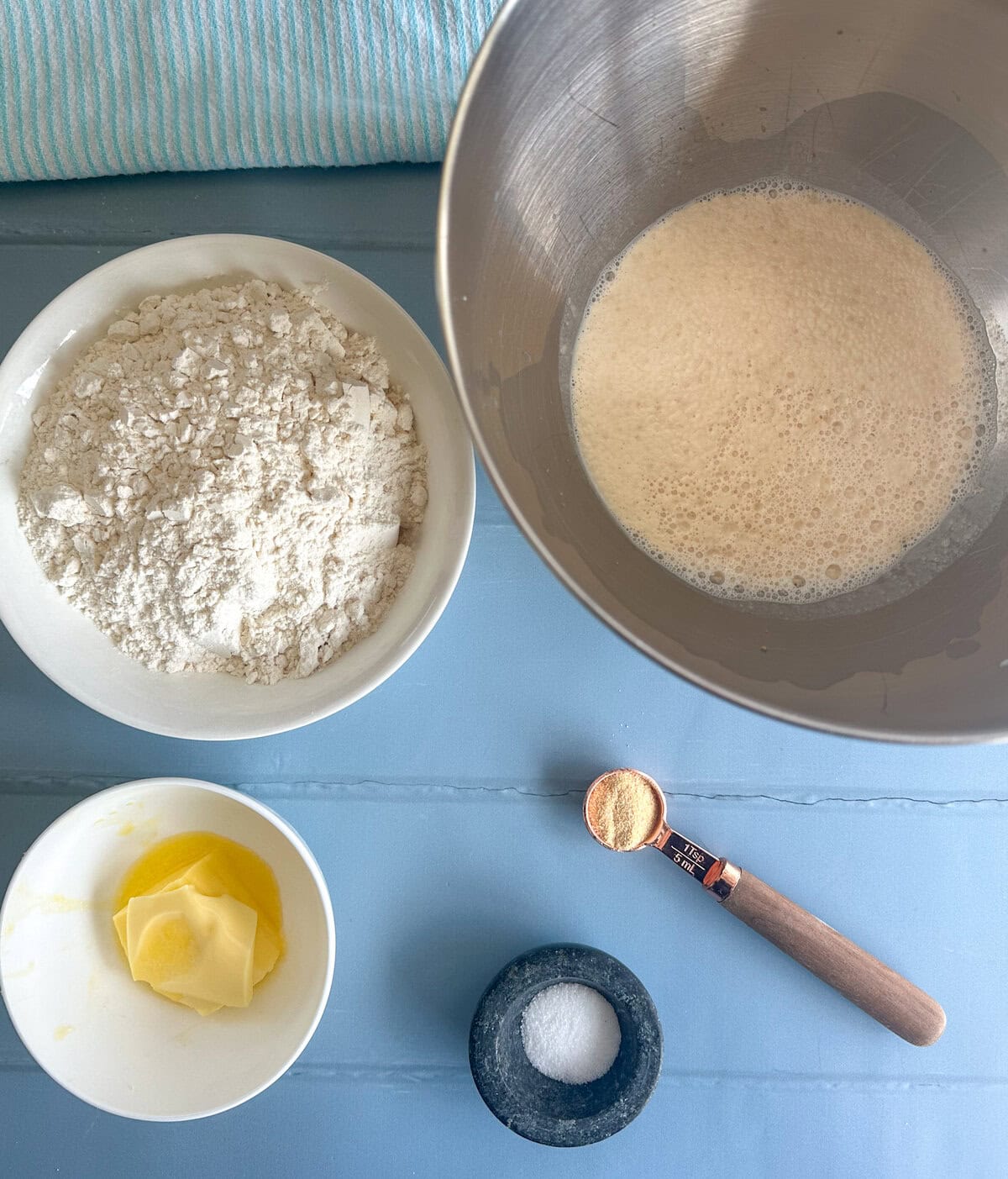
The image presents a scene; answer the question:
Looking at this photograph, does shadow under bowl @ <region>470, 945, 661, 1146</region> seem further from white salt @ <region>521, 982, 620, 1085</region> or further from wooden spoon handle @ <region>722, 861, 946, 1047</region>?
wooden spoon handle @ <region>722, 861, 946, 1047</region>

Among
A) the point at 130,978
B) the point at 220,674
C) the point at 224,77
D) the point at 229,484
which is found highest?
the point at 224,77

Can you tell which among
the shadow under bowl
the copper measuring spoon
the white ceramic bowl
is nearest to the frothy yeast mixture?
the white ceramic bowl

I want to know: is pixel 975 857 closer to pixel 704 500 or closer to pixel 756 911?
pixel 756 911

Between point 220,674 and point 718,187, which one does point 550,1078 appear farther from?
point 718,187

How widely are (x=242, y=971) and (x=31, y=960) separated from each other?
0.19 meters

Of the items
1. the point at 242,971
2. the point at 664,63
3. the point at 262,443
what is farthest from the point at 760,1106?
the point at 664,63

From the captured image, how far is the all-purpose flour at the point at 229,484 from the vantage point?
27.9 inches

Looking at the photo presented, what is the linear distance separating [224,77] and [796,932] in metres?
0.94

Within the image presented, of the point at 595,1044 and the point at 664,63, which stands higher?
the point at 664,63

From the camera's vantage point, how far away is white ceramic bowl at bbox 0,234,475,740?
0.74 metres

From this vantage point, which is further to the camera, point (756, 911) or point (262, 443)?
point (756, 911)

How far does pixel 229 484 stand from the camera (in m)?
0.70

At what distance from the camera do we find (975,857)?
87 centimetres

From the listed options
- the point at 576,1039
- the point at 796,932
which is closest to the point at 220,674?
the point at 576,1039
